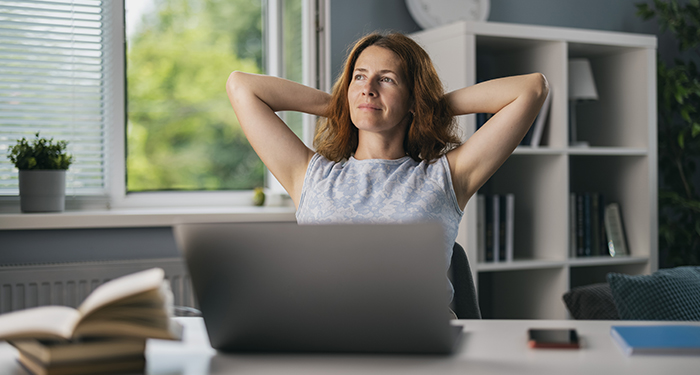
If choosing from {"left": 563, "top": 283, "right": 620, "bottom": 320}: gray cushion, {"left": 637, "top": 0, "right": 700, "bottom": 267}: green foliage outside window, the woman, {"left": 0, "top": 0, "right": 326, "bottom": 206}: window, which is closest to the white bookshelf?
{"left": 637, "top": 0, "right": 700, "bottom": 267}: green foliage outside window

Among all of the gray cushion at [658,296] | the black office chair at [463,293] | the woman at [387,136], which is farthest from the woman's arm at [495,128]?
the gray cushion at [658,296]

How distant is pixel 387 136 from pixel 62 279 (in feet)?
4.45

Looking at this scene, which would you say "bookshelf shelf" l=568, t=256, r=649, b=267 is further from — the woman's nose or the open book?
the open book

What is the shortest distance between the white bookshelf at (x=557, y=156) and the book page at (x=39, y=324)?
162cm

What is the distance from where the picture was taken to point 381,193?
1310 mm

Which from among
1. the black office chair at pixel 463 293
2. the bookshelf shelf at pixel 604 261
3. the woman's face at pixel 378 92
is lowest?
the bookshelf shelf at pixel 604 261

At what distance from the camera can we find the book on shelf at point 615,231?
2.46 metres

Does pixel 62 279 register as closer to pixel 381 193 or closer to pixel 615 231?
pixel 381 193

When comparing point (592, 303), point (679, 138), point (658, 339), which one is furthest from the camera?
point (679, 138)

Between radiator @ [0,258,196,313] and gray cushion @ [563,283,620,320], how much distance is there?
131 cm

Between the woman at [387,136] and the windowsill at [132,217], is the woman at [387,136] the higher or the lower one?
the higher one

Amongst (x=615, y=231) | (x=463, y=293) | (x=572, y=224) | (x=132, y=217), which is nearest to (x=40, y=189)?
(x=132, y=217)

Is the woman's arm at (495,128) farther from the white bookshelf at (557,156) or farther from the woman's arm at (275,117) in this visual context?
the white bookshelf at (557,156)

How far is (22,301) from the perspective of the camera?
203 cm
